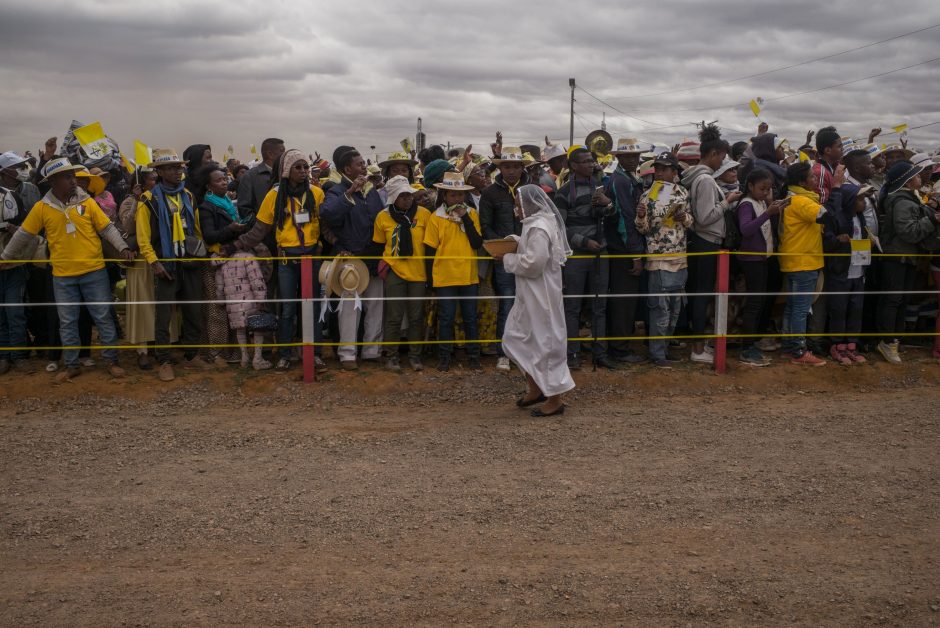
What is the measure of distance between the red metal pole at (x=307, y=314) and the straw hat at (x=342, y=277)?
0.20m

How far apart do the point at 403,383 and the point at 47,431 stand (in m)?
3.42

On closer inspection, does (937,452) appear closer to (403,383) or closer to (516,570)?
(516,570)

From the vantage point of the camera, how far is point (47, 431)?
722 cm

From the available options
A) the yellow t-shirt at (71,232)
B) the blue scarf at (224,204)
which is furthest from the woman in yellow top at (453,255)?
the yellow t-shirt at (71,232)

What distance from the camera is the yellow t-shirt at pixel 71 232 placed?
27.5ft

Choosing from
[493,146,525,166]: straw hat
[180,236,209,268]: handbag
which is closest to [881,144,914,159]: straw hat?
[493,146,525,166]: straw hat

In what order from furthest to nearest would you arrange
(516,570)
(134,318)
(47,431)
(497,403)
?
1. (134,318)
2. (497,403)
3. (47,431)
4. (516,570)

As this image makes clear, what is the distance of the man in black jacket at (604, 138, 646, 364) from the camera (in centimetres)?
905

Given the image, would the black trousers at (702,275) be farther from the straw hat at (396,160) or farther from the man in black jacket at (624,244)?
the straw hat at (396,160)

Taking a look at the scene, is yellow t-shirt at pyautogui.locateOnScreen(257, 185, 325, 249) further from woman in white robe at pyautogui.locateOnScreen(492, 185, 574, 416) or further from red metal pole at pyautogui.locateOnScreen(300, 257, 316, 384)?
woman in white robe at pyautogui.locateOnScreen(492, 185, 574, 416)

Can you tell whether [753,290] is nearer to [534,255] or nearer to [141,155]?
[534,255]

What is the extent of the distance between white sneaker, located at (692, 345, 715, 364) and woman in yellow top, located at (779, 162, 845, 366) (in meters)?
0.93

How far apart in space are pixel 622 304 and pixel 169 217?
5.19 m

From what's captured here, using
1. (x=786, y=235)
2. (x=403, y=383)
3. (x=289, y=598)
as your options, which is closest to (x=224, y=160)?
(x=403, y=383)
